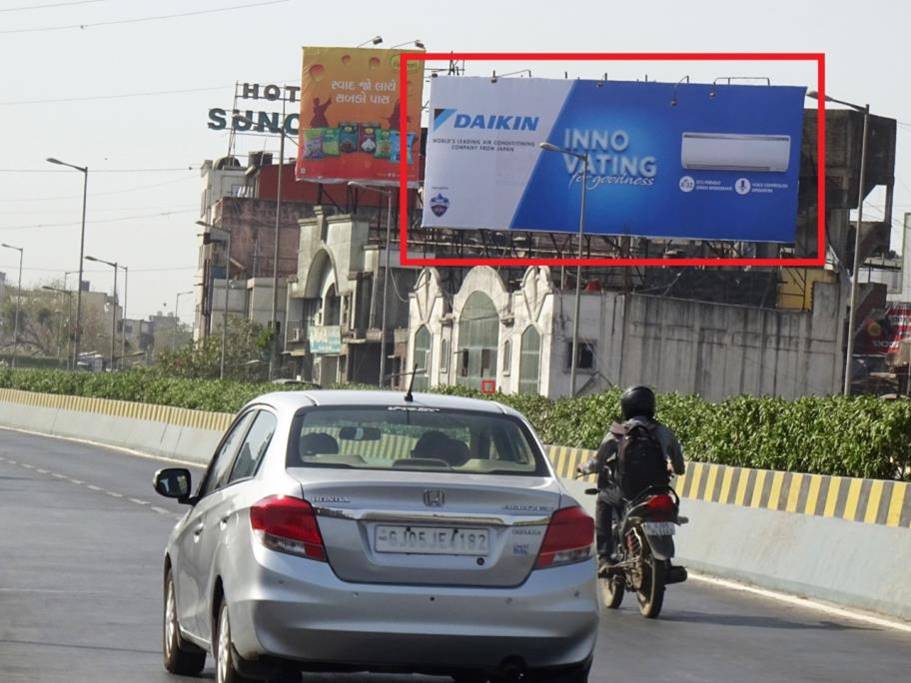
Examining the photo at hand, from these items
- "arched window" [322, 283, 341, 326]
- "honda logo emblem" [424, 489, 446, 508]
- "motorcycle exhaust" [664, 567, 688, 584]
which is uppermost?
"arched window" [322, 283, 341, 326]

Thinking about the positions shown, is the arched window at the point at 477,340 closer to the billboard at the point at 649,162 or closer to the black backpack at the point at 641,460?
the billboard at the point at 649,162

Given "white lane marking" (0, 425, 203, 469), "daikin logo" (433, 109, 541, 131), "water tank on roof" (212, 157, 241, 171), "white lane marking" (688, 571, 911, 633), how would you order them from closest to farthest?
1. "white lane marking" (688, 571, 911, 633)
2. "white lane marking" (0, 425, 203, 469)
3. "daikin logo" (433, 109, 541, 131)
4. "water tank on roof" (212, 157, 241, 171)

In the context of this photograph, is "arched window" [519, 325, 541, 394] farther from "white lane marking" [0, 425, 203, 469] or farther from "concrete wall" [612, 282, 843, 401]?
"white lane marking" [0, 425, 203, 469]

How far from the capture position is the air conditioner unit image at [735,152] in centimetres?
7469

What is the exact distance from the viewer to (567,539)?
895cm

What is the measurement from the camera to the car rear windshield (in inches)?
361

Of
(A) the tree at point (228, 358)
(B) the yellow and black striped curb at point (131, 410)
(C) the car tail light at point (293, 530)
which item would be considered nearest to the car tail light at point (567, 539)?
(C) the car tail light at point (293, 530)

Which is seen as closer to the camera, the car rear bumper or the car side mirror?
the car rear bumper

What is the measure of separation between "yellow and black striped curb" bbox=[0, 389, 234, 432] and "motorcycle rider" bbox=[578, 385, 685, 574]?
30215 mm

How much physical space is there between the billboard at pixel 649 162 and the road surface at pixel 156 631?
53395mm

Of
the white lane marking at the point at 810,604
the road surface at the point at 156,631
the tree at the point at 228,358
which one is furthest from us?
the tree at the point at 228,358

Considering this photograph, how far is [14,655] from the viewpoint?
11.5 metres

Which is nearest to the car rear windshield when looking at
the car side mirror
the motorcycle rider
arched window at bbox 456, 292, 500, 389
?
the car side mirror

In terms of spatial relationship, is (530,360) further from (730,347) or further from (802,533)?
(802,533)
